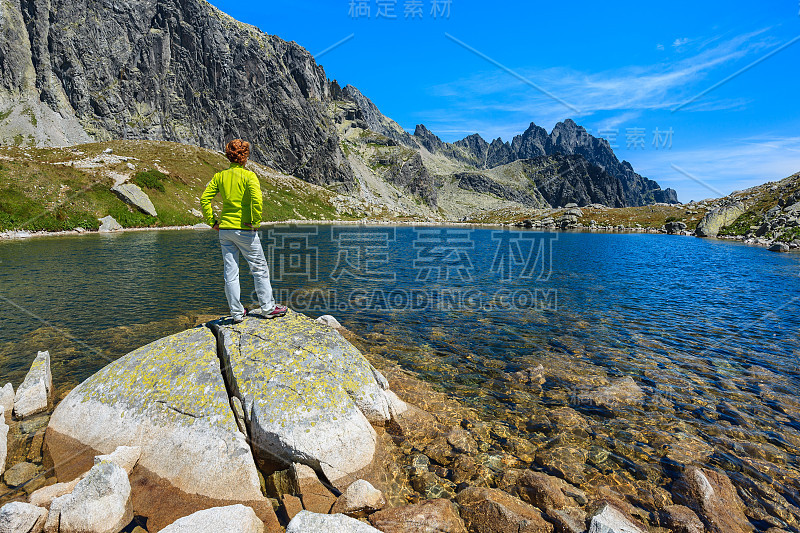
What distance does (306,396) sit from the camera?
8992 mm

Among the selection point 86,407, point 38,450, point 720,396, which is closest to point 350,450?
point 86,407

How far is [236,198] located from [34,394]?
28.6ft

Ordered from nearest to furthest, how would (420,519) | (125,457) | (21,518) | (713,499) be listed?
(21,518) → (420,519) → (713,499) → (125,457)

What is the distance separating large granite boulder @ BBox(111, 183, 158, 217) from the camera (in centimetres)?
7950

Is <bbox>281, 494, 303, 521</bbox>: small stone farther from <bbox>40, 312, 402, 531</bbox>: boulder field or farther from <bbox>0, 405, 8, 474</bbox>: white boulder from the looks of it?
<bbox>0, 405, 8, 474</bbox>: white boulder

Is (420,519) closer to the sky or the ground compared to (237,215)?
closer to the ground

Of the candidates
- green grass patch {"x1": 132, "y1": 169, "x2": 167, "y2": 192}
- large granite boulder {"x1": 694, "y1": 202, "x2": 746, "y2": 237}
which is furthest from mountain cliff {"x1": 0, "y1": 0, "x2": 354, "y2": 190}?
large granite boulder {"x1": 694, "y1": 202, "x2": 746, "y2": 237}

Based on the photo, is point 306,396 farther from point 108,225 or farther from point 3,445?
point 108,225

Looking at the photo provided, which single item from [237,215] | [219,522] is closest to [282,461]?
[219,522]

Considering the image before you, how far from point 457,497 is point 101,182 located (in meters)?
104

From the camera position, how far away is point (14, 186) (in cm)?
6456

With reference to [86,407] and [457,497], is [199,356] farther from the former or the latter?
[457,497]

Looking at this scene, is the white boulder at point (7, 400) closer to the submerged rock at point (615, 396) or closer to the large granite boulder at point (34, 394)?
the large granite boulder at point (34, 394)

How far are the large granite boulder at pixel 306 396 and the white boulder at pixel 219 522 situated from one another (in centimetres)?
171
